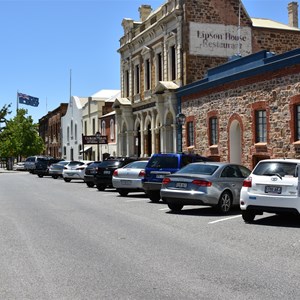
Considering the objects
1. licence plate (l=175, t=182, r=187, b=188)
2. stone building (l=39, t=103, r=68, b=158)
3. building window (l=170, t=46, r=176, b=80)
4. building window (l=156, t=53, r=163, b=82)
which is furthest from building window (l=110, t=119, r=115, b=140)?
licence plate (l=175, t=182, r=187, b=188)

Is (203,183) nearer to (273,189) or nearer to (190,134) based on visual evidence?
(273,189)

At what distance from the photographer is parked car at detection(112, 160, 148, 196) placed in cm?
1969

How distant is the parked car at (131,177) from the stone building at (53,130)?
180 ft

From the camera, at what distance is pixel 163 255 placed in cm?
826

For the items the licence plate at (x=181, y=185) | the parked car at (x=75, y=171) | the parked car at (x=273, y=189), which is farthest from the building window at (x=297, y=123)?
the parked car at (x=75, y=171)

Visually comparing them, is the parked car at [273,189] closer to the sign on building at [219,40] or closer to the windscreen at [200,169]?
the windscreen at [200,169]

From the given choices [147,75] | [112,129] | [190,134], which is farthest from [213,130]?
[112,129]

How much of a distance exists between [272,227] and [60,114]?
6552 centimetres

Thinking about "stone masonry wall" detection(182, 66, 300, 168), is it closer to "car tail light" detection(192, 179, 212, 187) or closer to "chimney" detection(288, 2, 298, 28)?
"car tail light" detection(192, 179, 212, 187)

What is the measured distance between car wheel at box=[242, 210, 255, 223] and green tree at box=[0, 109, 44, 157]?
67.0 metres

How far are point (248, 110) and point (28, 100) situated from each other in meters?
60.6

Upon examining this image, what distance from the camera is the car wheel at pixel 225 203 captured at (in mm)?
14109

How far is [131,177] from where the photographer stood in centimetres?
1992

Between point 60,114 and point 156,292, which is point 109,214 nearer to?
point 156,292
